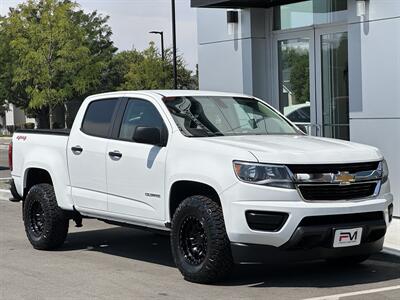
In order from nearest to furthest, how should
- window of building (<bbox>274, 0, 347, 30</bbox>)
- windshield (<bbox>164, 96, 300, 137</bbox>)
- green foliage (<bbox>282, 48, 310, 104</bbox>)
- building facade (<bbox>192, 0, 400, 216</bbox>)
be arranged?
windshield (<bbox>164, 96, 300, 137</bbox>) → building facade (<bbox>192, 0, 400, 216</bbox>) → window of building (<bbox>274, 0, 347, 30</bbox>) → green foliage (<bbox>282, 48, 310, 104</bbox>)

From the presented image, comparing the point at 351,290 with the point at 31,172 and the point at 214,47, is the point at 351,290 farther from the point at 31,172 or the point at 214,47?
the point at 214,47

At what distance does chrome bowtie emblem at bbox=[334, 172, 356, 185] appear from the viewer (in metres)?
6.41

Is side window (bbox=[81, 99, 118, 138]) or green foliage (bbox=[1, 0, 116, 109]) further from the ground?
green foliage (bbox=[1, 0, 116, 109])

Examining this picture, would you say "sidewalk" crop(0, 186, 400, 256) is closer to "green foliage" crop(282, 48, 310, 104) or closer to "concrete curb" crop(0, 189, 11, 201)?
"green foliage" crop(282, 48, 310, 104)

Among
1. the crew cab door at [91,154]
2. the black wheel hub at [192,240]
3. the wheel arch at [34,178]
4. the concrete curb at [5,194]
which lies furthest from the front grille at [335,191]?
the concrete curb at [5,194]

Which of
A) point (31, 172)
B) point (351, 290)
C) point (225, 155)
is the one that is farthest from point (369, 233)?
point (31, 172)

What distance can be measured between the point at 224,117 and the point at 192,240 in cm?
149

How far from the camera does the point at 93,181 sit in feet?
26.1

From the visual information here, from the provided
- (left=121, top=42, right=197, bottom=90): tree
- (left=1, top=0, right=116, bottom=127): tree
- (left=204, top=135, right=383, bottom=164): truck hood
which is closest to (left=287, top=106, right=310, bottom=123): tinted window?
(left=204, top=135, right=383, bottom=164): truck hood

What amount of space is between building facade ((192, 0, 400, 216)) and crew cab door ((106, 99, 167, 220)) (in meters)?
4.36

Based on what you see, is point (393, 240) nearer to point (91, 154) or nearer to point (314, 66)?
point (91, 154)

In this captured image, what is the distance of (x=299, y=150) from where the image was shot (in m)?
6.48

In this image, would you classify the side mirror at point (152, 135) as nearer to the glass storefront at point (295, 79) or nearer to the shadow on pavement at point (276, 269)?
the shadow on pavement at point (276, 269)

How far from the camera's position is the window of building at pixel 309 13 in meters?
11.6
